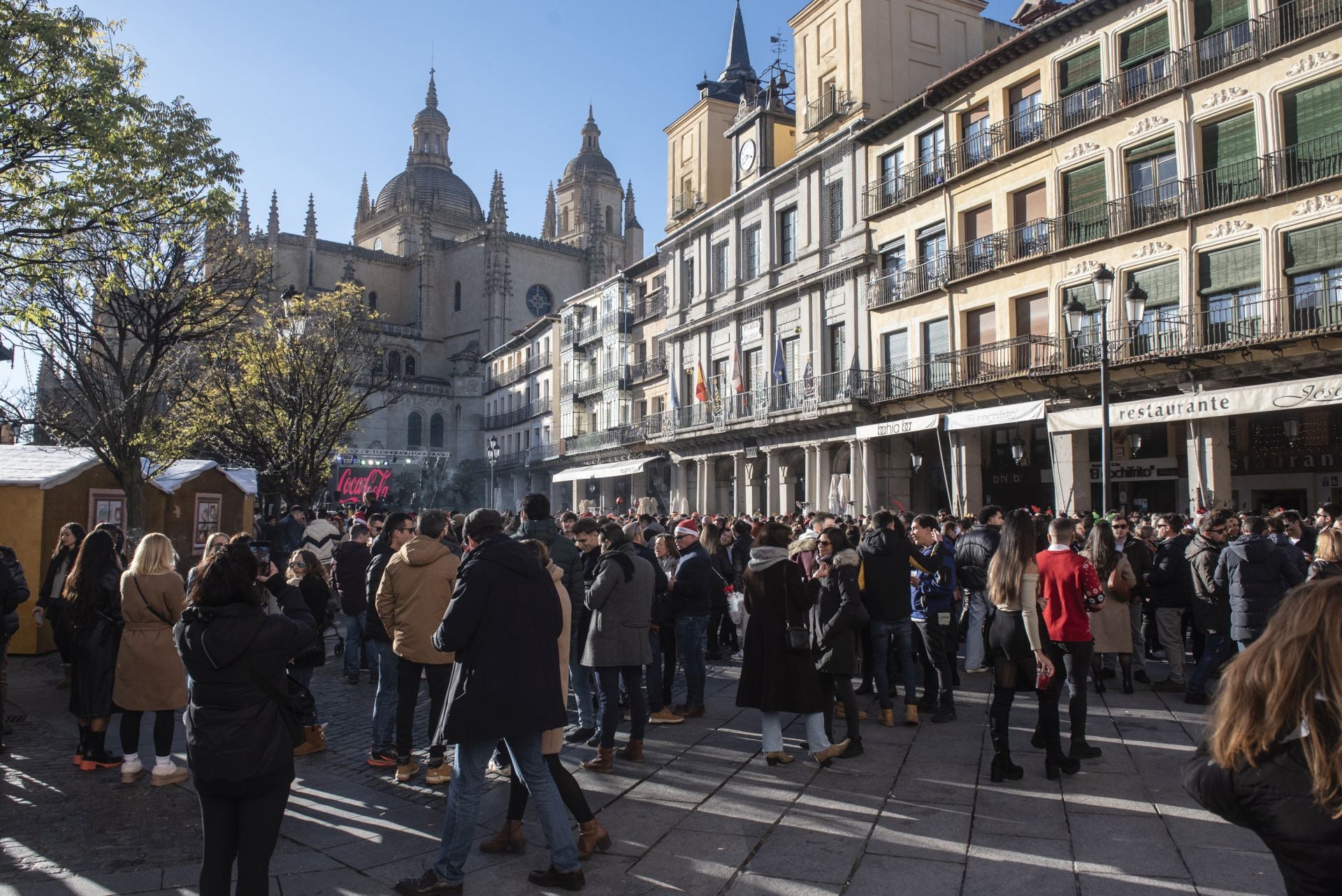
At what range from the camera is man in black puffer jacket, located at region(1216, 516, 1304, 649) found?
24.7 feet

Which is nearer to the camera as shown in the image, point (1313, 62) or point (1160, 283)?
point (1313, 62)

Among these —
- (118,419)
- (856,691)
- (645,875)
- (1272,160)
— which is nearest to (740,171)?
(1272,160)

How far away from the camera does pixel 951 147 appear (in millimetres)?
23281

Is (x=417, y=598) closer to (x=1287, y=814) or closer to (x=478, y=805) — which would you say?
(x=478, y=805)

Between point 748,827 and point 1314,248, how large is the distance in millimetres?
16072

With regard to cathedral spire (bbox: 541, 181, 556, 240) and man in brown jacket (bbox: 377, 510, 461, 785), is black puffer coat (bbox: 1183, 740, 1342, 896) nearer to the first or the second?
man in brown jacket (bbox: 377, 510, 461, 785)

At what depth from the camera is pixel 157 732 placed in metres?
6.40

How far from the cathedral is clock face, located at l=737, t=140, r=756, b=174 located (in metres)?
35.4

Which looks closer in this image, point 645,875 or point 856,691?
point 645,875

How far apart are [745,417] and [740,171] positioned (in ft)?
31.5

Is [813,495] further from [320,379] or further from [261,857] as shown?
[261,857]

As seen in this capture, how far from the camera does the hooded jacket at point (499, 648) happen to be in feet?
14.7

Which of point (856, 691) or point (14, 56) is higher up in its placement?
point (14, 56)

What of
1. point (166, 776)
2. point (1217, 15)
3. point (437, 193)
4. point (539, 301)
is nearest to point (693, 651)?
point (166, 776)
